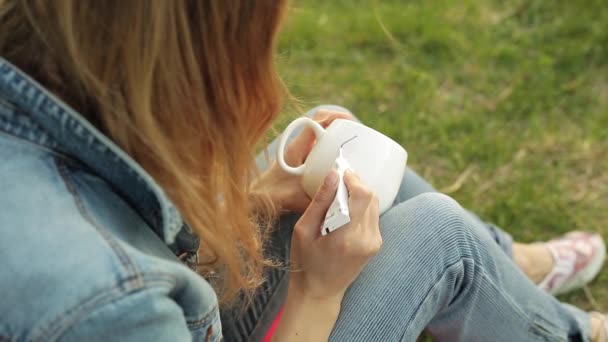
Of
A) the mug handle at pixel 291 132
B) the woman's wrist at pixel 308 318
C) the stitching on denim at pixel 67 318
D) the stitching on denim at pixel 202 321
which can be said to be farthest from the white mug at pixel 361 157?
the stitching on denim at pixel 67 318

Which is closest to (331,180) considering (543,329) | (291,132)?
(291,132)

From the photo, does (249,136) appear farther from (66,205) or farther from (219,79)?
(66,205)

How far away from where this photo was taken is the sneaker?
128 centimetres

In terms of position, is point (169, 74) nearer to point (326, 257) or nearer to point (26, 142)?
point (26, 142)

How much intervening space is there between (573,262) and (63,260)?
1071 millimetres

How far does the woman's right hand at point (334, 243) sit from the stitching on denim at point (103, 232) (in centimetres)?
30

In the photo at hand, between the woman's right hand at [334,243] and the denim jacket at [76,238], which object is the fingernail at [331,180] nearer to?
the woman's right hand at [334,243]

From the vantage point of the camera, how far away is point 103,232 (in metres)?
0.51

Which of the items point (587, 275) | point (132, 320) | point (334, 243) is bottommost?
point (587, 275)

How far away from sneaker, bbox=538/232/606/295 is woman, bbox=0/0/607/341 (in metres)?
0.52

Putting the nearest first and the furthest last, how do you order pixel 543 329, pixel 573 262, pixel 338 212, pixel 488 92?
pixel 338 212
pixel 543 329
pixel 573 262
pixel 488 92

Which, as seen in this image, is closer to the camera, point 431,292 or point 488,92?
point 431,292

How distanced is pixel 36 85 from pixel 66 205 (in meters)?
0.11

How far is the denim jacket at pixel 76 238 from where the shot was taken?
1.56 feet
